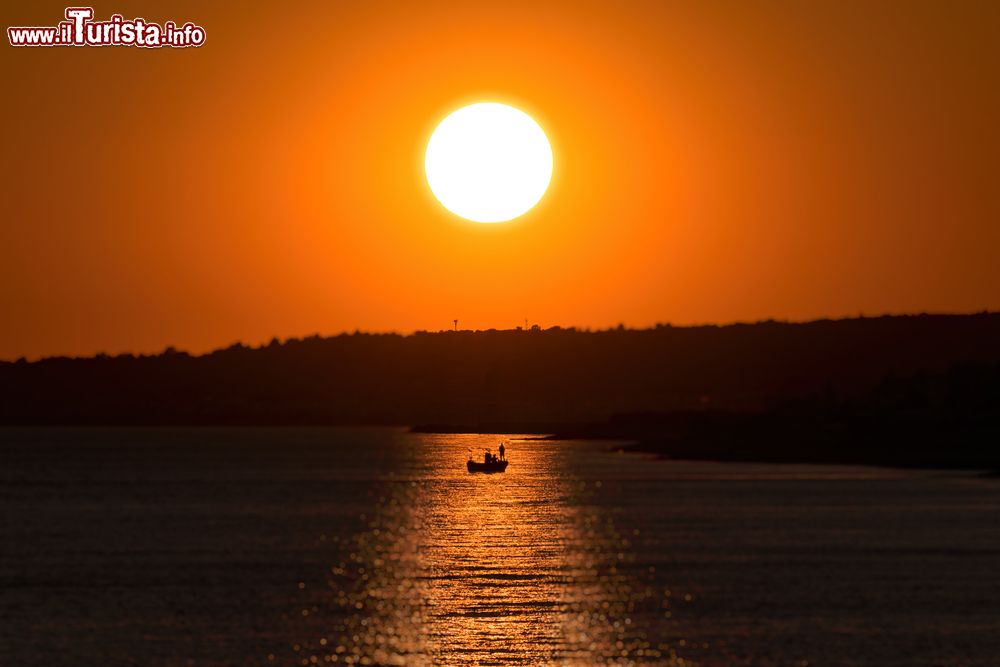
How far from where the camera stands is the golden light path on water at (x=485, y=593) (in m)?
53.2

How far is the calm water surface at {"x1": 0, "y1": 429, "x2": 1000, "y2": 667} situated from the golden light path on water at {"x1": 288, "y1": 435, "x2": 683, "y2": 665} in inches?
7.3

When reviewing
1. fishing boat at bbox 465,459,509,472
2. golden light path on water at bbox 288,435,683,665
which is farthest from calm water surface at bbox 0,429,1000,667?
fishing boat at bbox 465,459,509,472

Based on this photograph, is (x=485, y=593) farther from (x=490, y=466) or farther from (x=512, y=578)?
(x=490, y=466)

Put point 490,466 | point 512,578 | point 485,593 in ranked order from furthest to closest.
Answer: point 490,466, point 512,578, point 485,593

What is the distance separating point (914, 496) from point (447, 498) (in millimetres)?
38075

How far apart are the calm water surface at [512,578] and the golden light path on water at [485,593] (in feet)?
0.61

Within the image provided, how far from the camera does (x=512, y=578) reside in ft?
237

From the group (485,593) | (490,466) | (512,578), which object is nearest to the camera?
(485,593)

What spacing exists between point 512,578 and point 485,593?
222 inches

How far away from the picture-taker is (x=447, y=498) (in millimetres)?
134750

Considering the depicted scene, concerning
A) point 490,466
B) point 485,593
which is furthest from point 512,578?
point 490,466

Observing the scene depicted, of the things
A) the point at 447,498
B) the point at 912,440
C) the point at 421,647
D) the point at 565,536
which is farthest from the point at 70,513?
the point at 912,440

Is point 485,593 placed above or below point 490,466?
below

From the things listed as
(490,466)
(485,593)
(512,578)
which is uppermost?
(490,466)
